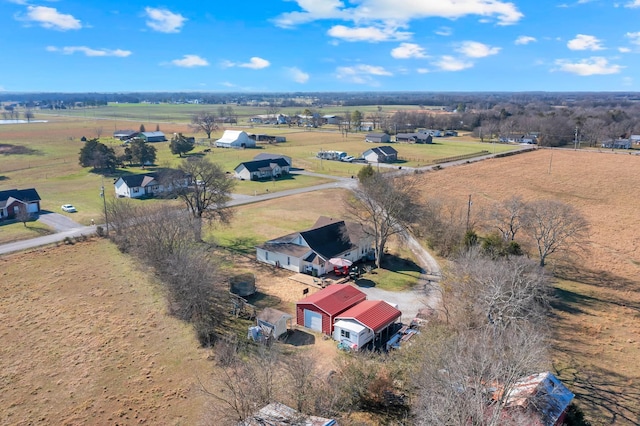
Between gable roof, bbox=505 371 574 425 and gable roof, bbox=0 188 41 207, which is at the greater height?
gable roof, bbox=0 188 41 207

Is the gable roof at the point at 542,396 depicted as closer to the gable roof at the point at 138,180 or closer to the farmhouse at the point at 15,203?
the farmhouse at the point at 15,203

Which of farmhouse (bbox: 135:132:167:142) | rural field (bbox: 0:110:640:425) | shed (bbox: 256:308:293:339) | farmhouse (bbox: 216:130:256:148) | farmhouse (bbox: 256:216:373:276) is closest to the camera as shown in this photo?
rural field (bbox: 0:110:640:425)

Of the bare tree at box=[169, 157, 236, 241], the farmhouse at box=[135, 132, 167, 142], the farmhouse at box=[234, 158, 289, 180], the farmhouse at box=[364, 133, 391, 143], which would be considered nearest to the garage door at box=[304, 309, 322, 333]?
Answer: the bare tree at box=[169, 157, 236, 241]

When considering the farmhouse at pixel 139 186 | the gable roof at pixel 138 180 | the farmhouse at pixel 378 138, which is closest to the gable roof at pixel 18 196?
the farmhouse at pixel 139 186

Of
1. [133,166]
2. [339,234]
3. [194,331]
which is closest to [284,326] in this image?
[194,331]

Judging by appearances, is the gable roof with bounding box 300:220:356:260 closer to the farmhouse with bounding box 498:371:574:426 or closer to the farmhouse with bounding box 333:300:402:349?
→ the farmhouse with bounding box 333:300:402:349

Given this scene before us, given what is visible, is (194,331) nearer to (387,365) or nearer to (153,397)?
(153,397)
